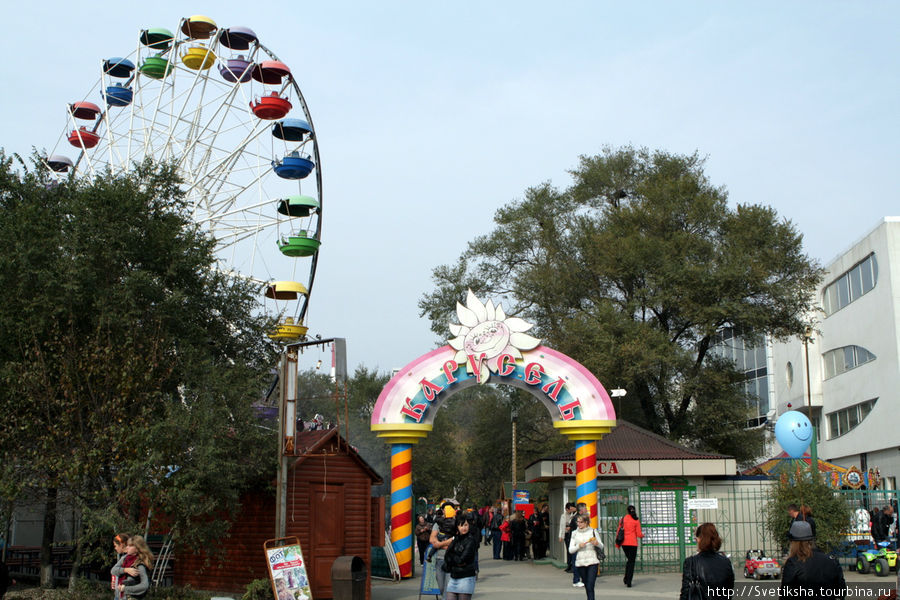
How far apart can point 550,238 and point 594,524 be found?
21.4 metres

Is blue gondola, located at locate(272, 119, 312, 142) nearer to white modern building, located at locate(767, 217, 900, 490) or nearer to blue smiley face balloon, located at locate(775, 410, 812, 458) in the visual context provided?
blue smiley face balloon, located at locate(775, 410, 812, 458)

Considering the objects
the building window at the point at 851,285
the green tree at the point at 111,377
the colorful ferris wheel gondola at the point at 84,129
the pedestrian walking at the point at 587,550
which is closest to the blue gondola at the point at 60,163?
the colorful ferris wheel gondola at the point at 84,129

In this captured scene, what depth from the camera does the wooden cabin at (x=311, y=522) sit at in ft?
54.0

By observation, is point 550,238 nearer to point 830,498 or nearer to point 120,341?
point 830,498

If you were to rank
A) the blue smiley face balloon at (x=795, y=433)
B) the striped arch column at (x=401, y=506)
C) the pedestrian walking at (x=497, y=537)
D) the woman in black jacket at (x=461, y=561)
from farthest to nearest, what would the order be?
the pedestrian walking at (x=497, y=537) < the blue smiley face balloon at (x=795, y=433) < the striped arch column at (x=401, y=506) < the woman in black jacket at (x=461, y=561)

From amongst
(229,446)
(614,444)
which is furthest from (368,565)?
(614,444)

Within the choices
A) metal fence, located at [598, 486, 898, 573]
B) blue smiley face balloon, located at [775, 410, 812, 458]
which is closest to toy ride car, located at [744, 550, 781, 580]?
metal fence, located at [598, 486, 898, 573]

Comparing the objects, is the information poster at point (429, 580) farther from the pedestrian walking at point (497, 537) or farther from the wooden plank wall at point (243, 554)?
the pedestrian walking at point (497, 537)

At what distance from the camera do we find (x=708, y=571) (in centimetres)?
747

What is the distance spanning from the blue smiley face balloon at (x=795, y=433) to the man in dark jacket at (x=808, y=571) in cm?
1492

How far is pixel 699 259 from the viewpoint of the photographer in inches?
1395

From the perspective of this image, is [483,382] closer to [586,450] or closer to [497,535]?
[586,450]

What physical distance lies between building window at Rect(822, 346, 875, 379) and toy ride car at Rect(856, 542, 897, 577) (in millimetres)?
28465

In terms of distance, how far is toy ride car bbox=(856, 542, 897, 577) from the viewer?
61.5ft
